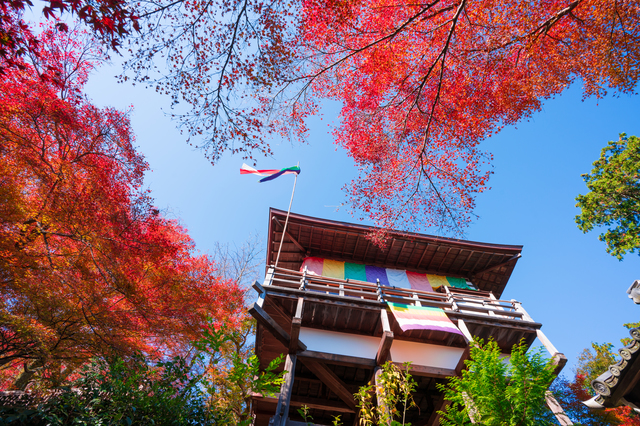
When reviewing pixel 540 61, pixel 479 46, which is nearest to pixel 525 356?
pixel 479 46

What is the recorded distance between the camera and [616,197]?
1198cm

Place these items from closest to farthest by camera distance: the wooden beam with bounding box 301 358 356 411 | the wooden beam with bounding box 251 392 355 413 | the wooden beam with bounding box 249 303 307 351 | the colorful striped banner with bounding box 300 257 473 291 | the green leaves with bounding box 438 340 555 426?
1. the green leaves with bounding box 438 340 555 426
2. the wooden beam with bounding box 249 303 307 351
3. the wooden beam with bounding box 301 358 356 411
4. the wooden beam with bounding box 251 392 355 413
5. the colorful striped banner with bounding box 300 257 473 291

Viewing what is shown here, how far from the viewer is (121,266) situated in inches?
278

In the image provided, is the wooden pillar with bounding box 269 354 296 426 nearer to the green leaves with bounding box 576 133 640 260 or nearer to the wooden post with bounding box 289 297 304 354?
the wooden post with bounding box 289 297 304 354

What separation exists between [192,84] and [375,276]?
27.0 feet

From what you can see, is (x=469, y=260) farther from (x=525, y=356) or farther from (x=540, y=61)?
(x=525, y=356)

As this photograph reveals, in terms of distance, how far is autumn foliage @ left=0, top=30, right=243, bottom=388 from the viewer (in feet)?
18.9

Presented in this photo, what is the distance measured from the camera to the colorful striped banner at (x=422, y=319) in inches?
242

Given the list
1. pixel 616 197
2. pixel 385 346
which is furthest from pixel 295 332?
pixel 616 197

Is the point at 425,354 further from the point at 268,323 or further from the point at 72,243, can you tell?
the point at 72,243

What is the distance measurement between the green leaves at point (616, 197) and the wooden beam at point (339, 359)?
1284 cm

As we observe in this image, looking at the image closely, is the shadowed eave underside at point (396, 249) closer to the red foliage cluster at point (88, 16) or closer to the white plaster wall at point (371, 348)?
the white plaster wall at point (371, 348)

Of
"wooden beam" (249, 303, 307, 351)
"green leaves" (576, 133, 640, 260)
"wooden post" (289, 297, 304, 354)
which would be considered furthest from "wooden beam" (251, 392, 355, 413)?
"green leaves" (576, 133, 640, 260)

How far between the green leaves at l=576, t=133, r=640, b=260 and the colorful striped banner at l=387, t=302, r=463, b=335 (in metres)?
10.9
